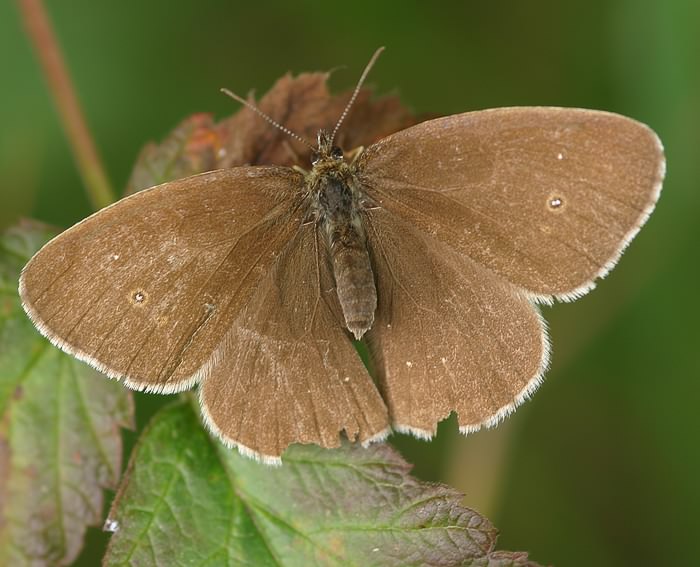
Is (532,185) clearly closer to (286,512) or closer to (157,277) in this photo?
(157,277)

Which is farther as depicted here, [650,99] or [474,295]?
[650,99]

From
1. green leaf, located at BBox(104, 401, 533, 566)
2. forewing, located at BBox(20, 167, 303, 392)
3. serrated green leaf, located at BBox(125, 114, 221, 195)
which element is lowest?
green leaf, located at BBox(104, 401, 533, 566)

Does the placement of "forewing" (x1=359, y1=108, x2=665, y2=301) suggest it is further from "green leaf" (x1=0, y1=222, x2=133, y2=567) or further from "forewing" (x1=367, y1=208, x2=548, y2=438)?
"green leaf" (x1=0, y1=222, x2=133, y2=567)

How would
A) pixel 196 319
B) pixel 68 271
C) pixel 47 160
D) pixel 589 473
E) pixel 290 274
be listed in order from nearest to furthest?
pixel 68 271 < pixel 196 319 < pixel 290 274 < pixel 589 473 < pixel 47 160

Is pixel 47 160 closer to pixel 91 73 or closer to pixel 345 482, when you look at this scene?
pixel 91 73

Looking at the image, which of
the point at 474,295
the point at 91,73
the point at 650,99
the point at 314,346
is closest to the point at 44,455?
the point at 314,346

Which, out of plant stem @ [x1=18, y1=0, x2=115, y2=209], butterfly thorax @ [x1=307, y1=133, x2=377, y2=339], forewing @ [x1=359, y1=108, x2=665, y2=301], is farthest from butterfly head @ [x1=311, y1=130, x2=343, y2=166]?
plant stem @ [x1=18, y1=0, x2=115, y2=209]

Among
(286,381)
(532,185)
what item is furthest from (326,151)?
(286,381)
